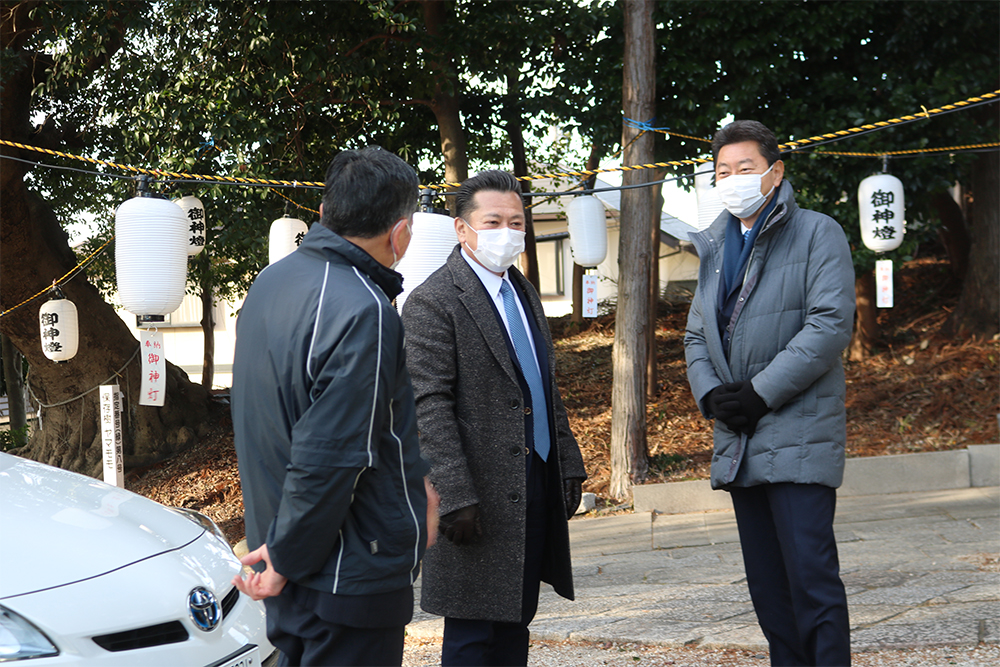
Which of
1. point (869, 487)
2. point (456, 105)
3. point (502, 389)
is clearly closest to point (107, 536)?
point (502, 389)

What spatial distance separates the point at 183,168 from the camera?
286 inches

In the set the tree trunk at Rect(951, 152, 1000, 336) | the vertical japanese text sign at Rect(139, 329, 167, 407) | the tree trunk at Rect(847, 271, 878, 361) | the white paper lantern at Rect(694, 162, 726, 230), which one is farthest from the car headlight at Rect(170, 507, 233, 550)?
the tree trunk at Rect(951, 152, 1000, 336)

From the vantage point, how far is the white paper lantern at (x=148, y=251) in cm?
547

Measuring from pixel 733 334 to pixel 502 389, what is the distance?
856mm

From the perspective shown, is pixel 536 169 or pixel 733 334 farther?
pixel 536 169

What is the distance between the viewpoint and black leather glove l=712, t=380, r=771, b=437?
2708 millimetres

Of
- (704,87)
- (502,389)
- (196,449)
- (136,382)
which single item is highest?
(704,87)

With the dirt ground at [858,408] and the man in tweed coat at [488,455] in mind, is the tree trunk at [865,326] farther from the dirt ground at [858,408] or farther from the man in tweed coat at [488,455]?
the man in tweed coat at [488,455]

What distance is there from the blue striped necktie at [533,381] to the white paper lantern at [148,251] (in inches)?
141

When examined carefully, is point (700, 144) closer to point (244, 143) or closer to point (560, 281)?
point (244, 143)

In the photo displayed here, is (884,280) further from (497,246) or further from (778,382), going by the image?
(497,246)

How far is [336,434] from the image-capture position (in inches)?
69.1

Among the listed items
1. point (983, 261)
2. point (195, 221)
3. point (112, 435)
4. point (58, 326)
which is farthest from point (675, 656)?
point (983, 261)

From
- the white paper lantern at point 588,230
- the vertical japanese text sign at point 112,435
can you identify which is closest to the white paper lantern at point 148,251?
the vertical japanese text sign at point 112,435
